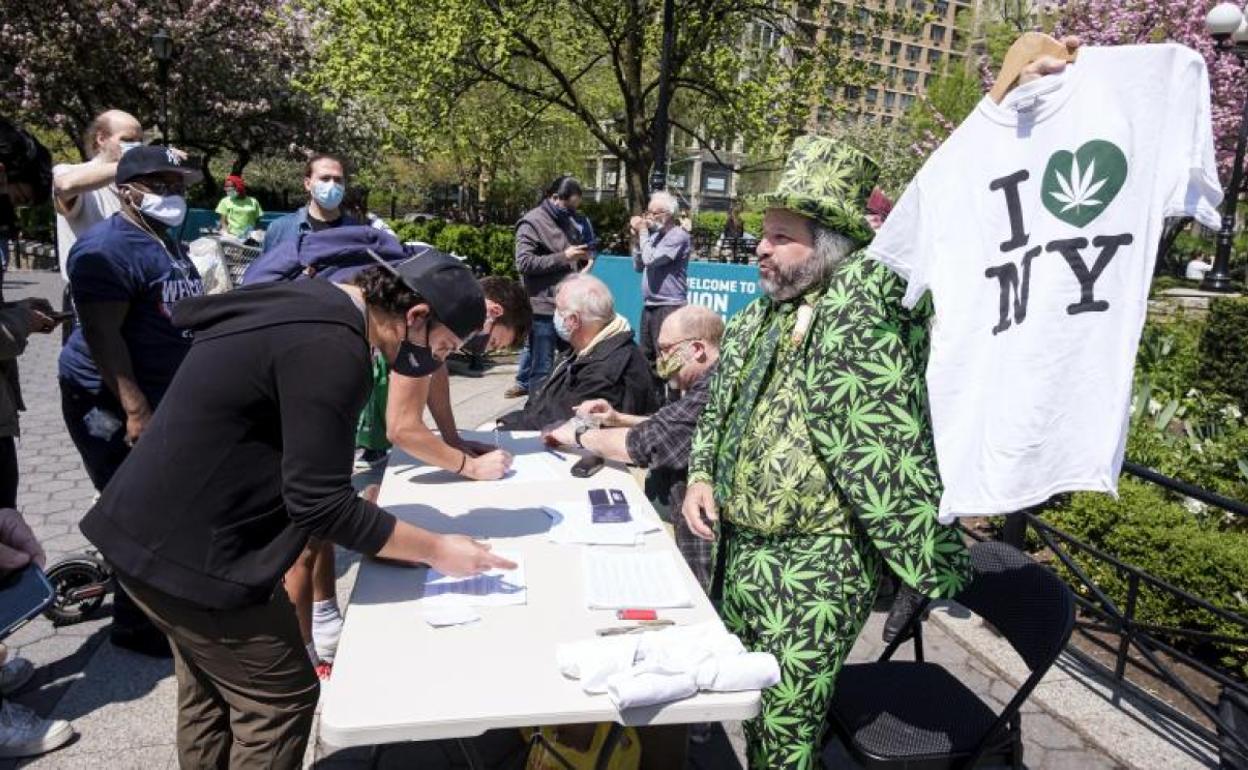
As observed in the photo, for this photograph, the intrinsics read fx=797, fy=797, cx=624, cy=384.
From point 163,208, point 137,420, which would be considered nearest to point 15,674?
point 137,420

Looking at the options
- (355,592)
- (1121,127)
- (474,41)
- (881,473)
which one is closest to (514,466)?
(355,592)

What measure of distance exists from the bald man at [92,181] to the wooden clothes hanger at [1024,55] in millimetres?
3071

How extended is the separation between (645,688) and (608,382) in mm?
2094

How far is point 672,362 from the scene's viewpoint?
3193 mm

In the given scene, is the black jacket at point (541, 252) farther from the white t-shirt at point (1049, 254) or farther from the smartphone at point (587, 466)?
the white t-shirt at point (1049, 254)

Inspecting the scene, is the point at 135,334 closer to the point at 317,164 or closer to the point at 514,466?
the point at 514,466

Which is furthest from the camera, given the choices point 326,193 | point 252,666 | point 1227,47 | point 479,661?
point 1227,47

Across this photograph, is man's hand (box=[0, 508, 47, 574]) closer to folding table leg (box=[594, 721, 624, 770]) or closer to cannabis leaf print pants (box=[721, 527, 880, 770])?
folding table leg (box=[594, 721, 624, 770])

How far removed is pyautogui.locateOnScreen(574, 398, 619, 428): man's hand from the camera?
3281mm

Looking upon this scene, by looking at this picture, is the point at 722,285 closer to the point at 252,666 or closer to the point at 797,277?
the point at 797,277

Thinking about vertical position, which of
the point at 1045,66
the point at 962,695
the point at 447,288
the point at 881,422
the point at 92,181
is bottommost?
the point at 962,695

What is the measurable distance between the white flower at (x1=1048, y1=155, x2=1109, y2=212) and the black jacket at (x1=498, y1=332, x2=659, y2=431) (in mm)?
2170

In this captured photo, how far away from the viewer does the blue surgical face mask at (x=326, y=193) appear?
429cm

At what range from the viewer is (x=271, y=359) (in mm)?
1616
